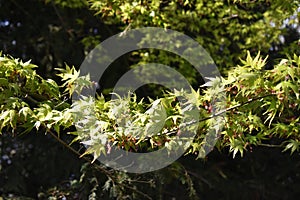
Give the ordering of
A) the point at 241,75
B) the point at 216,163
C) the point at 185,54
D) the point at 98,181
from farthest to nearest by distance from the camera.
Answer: the point at 216,163, the point at 185,54, the point at 98,181, the point at 241,75

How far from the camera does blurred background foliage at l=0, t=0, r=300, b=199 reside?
3684 mm

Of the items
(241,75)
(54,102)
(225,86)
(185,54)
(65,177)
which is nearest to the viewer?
(241,75)

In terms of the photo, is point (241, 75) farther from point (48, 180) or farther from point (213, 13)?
point (48, 180)

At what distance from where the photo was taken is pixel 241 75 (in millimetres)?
1976

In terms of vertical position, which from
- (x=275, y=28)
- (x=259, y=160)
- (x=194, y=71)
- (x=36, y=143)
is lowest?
(x=259, y=160)

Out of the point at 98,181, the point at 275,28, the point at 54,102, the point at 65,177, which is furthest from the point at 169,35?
the point at 54,102

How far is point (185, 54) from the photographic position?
4.00 m

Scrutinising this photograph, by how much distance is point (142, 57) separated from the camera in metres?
4.23

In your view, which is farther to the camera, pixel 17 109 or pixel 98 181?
pixel 98 181

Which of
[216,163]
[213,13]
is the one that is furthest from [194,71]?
[216,163]

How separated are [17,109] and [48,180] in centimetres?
273

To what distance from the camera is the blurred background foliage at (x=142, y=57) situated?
12.1 ft

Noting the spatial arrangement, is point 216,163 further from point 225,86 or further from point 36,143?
point 225,86

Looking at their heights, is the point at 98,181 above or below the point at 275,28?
below
